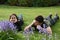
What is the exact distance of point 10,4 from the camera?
19.1 m

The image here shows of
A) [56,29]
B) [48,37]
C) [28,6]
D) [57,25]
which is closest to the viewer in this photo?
[48,37]

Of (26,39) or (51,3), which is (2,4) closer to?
(51,3)

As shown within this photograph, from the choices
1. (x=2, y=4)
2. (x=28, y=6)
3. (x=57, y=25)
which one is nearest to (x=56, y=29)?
(x=57, y=25)

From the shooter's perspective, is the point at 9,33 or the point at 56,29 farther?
the point at 56,29

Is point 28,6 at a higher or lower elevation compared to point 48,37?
lower

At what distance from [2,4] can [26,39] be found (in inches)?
618

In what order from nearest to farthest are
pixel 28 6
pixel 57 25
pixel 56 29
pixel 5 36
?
pixel 5 36, pixel 56 29, pixel 57 25, pixel 28 6

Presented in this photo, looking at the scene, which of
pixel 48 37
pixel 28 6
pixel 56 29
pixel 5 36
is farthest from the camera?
pixel 28 6

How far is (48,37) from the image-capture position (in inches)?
161

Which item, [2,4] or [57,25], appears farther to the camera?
[2,4]

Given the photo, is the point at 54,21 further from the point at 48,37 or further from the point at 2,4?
the point at 2,4

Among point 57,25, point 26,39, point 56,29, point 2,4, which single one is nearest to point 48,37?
point 26,39

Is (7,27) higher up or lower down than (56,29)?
higher up

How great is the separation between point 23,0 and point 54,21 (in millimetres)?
7447
